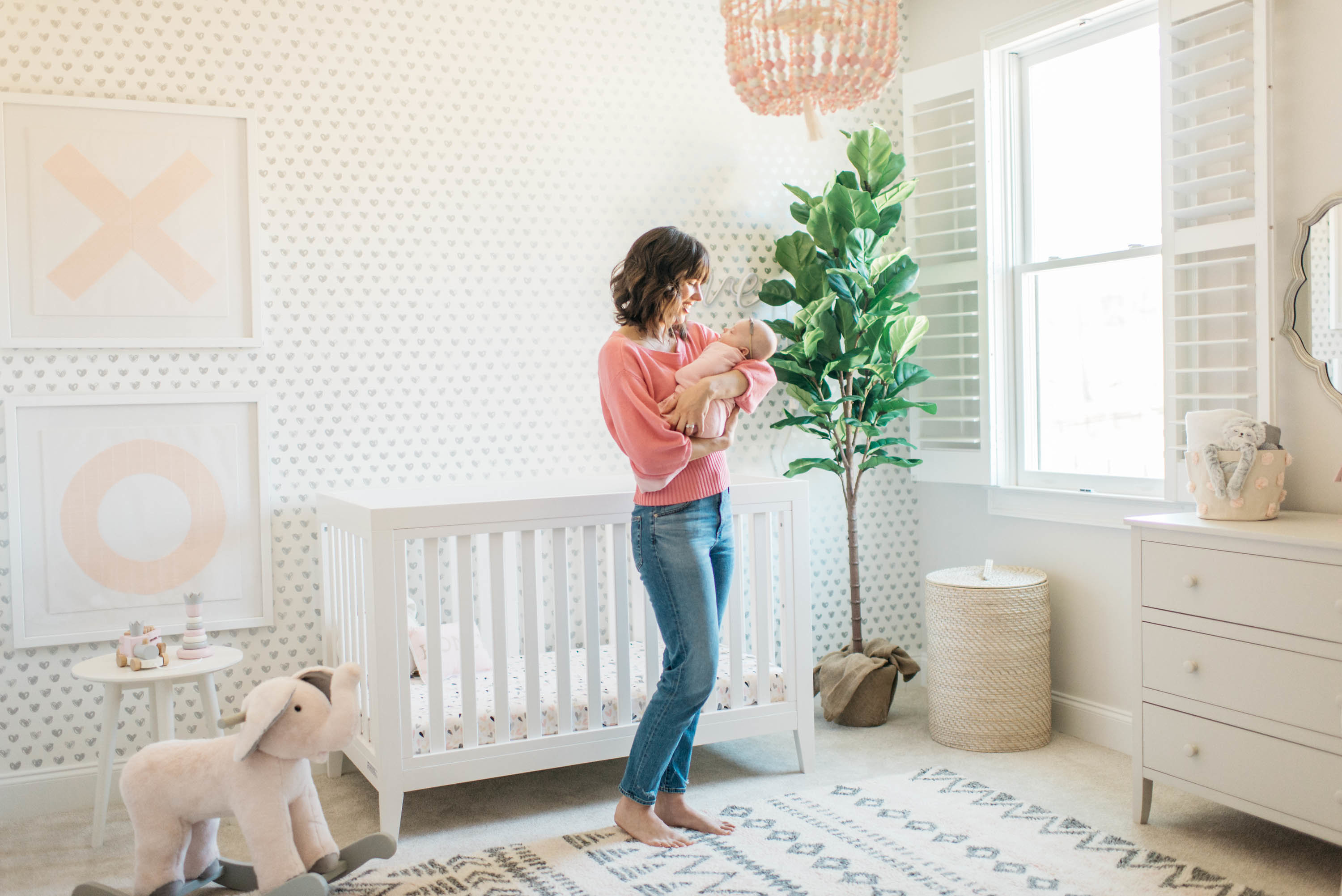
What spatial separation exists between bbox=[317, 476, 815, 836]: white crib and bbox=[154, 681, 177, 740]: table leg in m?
0.40

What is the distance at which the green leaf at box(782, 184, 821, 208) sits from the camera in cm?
326

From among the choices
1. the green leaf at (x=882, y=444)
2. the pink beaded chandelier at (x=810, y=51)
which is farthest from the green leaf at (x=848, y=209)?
the pink beaded chandelier at (x=810, y=51)

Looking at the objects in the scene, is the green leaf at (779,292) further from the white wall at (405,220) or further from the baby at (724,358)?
the baby at (724,358)

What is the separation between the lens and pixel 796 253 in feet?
10.7

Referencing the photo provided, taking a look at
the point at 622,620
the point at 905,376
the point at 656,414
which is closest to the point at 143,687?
the point at 622,620

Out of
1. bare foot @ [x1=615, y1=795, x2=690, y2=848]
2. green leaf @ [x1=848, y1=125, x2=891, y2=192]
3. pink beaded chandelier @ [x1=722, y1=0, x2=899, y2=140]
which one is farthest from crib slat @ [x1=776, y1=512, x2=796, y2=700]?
green leaf @ [x1=848, y1=125, x2=891, y2=192]

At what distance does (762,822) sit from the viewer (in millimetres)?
2436

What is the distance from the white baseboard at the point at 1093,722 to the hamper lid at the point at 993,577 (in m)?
0.39

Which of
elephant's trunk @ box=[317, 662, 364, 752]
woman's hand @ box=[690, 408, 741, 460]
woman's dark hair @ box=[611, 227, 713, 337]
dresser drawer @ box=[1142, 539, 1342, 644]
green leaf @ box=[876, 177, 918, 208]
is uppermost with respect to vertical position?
green leaf @ box=[876, 177, 918, 208]

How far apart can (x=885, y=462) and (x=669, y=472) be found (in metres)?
1.31

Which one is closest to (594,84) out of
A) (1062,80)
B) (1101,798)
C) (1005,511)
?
(1062,80)

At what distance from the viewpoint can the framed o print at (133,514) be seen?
261 centimetres

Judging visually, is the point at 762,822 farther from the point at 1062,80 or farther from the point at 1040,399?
the point at 1062,80

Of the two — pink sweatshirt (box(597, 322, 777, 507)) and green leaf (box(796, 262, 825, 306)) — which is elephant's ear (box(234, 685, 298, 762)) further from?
green leaf (box(796, 262, 825, 306))
